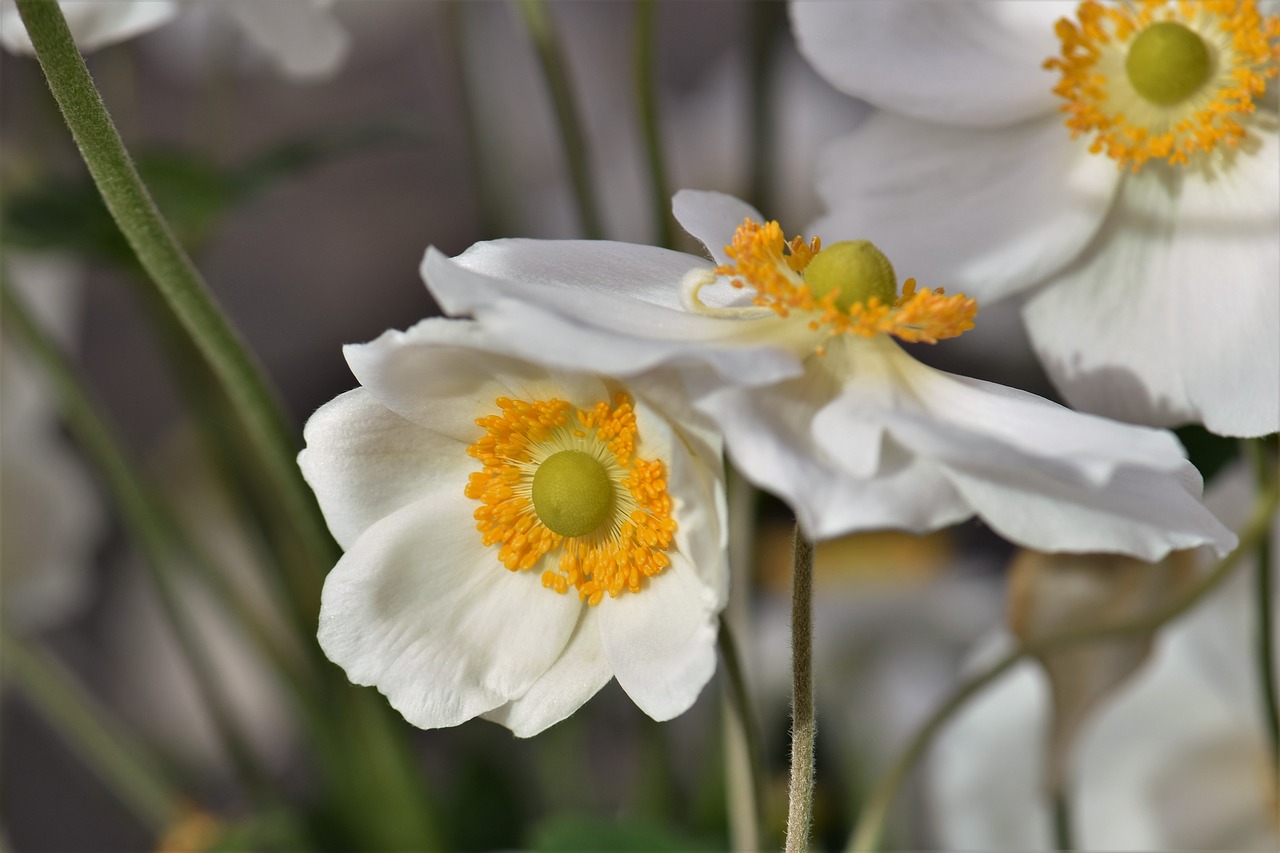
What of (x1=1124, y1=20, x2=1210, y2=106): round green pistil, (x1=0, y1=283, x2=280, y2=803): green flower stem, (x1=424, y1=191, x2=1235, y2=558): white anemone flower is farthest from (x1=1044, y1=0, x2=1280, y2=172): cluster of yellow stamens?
(x1=0, y1=283, x2=280, y2=803): green flower stem

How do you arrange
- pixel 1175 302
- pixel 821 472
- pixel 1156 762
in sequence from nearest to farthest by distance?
1. pixel 821 472
2. pixel 1175 302
3. pixel 1156 762

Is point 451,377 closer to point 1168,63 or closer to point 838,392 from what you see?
point 838,392

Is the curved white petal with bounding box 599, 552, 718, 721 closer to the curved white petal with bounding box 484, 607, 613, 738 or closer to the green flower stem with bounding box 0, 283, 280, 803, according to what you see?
the curved white petal with bounding box 484, 607, 613, 738

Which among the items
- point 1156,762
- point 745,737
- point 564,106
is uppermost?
point 564,106

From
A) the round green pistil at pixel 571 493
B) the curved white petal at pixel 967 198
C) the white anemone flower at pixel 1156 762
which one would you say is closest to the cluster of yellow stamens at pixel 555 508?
the round green pistil at pixel 571 493

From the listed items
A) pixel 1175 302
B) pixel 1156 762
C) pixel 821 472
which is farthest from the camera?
pixel 1156 762

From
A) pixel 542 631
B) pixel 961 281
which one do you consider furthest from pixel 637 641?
pixel 961 281

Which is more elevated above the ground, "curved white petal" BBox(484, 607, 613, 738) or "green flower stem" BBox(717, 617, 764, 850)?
"curved white petal" BBox(484, 607, 613, 738)

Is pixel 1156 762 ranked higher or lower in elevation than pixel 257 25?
lower

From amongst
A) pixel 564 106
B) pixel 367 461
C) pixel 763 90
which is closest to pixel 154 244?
pixel 367 461
